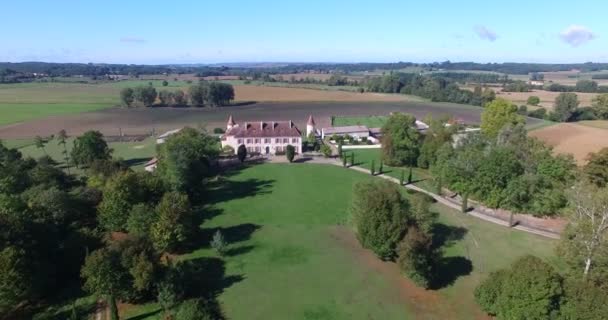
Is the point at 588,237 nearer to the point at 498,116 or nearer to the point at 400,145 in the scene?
the point at 400,145

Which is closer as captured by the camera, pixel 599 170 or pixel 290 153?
pixel 599 170

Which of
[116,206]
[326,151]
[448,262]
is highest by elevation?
[116,206]

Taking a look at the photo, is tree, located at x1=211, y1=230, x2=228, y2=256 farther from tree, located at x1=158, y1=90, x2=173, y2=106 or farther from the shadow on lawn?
tree, located at x1=158, y1=90, x2=173, y2=106

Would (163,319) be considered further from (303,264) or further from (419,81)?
(419,81)

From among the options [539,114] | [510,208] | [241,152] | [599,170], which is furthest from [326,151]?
[539,114]

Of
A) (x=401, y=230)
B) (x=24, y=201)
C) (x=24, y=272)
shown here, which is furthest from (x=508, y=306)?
(x=24, y=201)
